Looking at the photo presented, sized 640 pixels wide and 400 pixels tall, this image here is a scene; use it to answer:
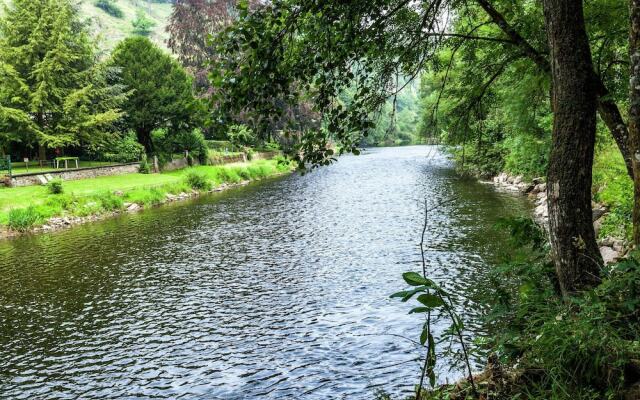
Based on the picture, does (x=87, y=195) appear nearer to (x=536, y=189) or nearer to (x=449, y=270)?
(x=449, y=270)

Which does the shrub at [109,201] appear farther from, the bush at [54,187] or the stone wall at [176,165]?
the stone wall at [176,165]

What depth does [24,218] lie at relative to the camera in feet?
84.4

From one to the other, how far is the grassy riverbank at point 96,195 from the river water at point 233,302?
281 cm

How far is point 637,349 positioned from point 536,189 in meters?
25.7

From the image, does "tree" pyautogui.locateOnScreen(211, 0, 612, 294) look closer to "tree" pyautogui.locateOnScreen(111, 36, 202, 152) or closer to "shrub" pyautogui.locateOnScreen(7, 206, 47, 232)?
"shrub" pyautogui.locateOnScreen(7, 206, 47, 232)

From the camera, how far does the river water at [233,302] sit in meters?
9.22

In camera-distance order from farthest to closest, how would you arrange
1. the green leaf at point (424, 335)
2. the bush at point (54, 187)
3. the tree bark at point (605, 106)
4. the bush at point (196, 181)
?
the bush at point (196, 181) < the bush at point (54, 187) < the tree bark at point (605, 106) < the green leaf at point (424, 335)

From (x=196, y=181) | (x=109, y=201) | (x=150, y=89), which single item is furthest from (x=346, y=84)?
(x=150, y=89)

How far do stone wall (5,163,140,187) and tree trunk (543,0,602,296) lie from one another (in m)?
35.4

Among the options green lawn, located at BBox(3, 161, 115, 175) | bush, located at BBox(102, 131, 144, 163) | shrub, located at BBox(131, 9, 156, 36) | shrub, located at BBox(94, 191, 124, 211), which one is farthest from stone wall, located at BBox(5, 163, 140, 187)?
shrub, located at BBox(131, 9, 156, 36)

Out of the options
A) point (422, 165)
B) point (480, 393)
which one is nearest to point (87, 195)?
point (480, 393)

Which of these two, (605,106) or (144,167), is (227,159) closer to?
(144,167)

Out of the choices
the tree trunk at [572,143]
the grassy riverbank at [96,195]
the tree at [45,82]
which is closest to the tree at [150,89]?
the tree at [45,82]

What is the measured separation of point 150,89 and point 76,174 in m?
14.9
